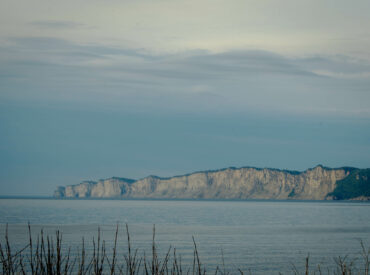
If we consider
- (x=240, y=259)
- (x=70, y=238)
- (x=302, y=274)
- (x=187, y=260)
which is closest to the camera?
(x=302, y=274)

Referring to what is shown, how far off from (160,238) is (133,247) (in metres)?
10.0

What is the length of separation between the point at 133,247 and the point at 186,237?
11305mm

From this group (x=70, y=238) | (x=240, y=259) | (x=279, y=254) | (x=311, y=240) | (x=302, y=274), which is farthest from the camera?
(x=311, y=240)

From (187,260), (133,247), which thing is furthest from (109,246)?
(187,260)

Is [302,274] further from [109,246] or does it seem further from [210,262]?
[109,246]

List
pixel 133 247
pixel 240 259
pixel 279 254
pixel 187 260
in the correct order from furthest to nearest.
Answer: pixel 133 247 < pixel 279 254 < pixel 240 259 < pixel 187 260

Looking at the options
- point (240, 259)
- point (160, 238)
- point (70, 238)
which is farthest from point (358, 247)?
point (70, 238)

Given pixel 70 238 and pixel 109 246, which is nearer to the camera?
pixel 109 246

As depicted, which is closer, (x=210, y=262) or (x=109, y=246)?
(x=210, y=262)

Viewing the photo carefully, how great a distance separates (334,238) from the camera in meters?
57.9

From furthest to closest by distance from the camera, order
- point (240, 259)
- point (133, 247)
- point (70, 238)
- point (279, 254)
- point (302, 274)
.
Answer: point (70, 238), point (133, 247), point (279, 254), point (240, 259), point (302, 274)

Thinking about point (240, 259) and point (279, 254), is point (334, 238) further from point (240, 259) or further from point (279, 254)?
point (240, 259)

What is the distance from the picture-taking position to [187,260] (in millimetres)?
35031

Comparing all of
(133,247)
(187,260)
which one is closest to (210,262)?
(187,260)
